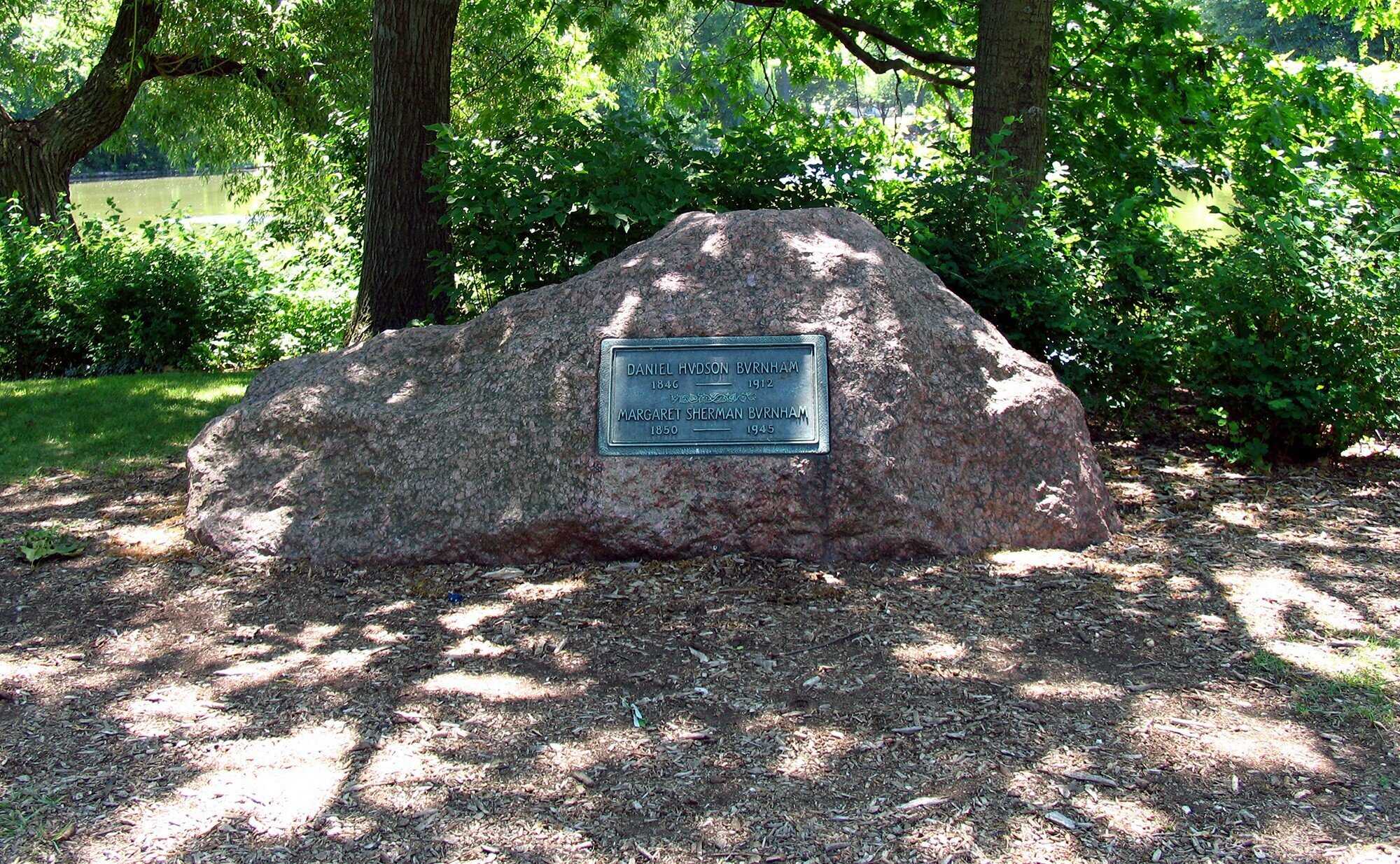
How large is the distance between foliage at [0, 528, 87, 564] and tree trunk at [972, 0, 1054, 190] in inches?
232

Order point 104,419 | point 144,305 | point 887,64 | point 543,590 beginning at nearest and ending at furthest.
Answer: point 543,590
point 104,419
point 887,64
point 144,305

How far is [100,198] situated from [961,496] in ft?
123

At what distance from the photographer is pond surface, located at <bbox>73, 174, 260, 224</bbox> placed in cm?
2980

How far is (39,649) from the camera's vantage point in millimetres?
4395

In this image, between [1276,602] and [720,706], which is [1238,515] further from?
[720,706]

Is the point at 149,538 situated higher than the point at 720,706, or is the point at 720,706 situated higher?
the point at 149,538

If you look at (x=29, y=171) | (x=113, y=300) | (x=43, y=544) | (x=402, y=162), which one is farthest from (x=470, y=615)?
(x=29, y=171)

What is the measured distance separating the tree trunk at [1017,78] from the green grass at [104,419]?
19.1 ft

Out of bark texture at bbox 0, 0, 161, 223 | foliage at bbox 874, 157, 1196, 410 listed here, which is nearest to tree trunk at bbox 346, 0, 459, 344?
foliage at bbox 874, 157, 1196, 410

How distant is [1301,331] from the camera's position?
20.4 ft

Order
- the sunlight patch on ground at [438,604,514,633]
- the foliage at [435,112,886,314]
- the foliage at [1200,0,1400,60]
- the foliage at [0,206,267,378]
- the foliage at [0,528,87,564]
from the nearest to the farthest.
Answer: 1. the sunlight patch on ground at [438,604,514,633]
2. the foliage at [0,528,87,564]
3. the foliage at [435,112,886,314]
4. the foliage at [0,206,267,378]
5. the foliage at [1200,0,1400,60]

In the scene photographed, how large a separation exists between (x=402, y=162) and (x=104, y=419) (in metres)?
2.81

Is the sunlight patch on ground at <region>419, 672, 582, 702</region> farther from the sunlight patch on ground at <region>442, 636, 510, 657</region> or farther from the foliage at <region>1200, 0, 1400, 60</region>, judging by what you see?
the foliage at <region>1200, 0, 1400, 60</region>

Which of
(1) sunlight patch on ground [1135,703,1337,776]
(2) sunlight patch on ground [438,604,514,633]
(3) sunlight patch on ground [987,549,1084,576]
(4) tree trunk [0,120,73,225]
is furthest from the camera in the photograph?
(4) tree trunk [0,120,73,225]
